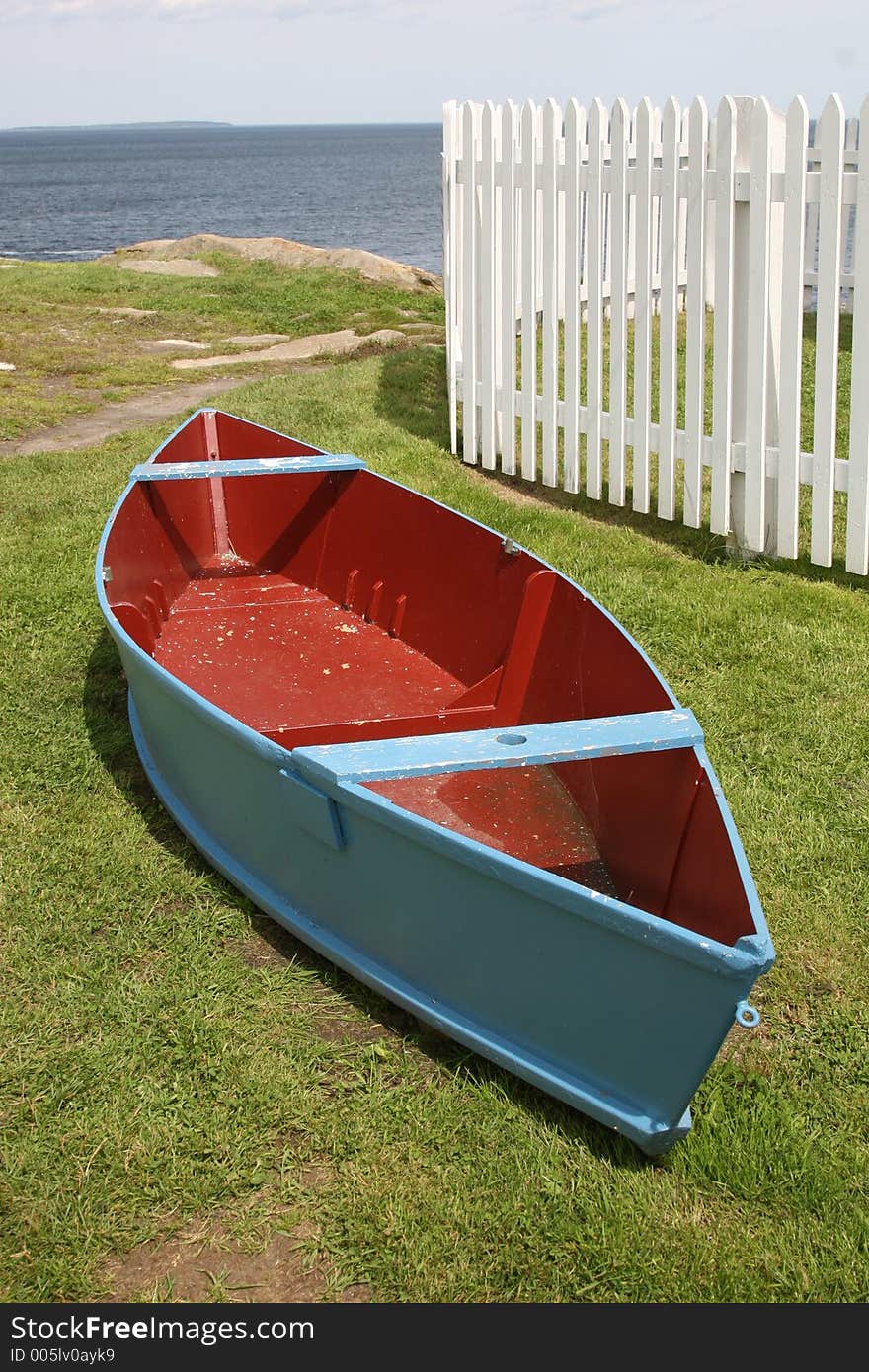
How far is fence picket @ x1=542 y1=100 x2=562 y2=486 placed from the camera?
23.3ft

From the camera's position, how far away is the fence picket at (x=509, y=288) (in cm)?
748

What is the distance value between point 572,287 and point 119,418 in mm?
4495

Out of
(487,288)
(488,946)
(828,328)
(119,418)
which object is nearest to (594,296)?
(487,288)

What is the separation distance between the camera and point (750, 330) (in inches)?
248

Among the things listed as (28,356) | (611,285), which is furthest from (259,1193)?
(28,356)

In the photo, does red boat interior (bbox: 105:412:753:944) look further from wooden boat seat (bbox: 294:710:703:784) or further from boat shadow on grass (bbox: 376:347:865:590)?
boat shadow on grass (bbox: 376:347:865:590)

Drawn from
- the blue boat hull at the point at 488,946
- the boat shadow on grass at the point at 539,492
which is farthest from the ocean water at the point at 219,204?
the blue boat hull at the point at 488,946

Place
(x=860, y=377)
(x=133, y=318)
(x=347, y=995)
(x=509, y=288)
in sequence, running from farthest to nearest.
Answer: (x=133, y=318)
(x=509, y=288)
(x=860, y=377)
(x=347, y=995)

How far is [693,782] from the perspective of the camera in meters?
3.35

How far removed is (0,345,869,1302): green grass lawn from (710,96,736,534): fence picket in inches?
60.9

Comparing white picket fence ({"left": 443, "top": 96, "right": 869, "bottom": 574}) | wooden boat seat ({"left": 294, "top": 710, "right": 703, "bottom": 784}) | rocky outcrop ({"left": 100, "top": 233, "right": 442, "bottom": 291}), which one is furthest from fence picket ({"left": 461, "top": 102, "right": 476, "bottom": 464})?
rocky outcrop ({"left": 100, "top": 233, "right": 442, "bottom": 291})

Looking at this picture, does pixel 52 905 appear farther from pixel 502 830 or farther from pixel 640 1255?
pixel 640 1255

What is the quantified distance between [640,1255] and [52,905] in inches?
86.5

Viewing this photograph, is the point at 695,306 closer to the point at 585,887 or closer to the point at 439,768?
the point at 439,768
